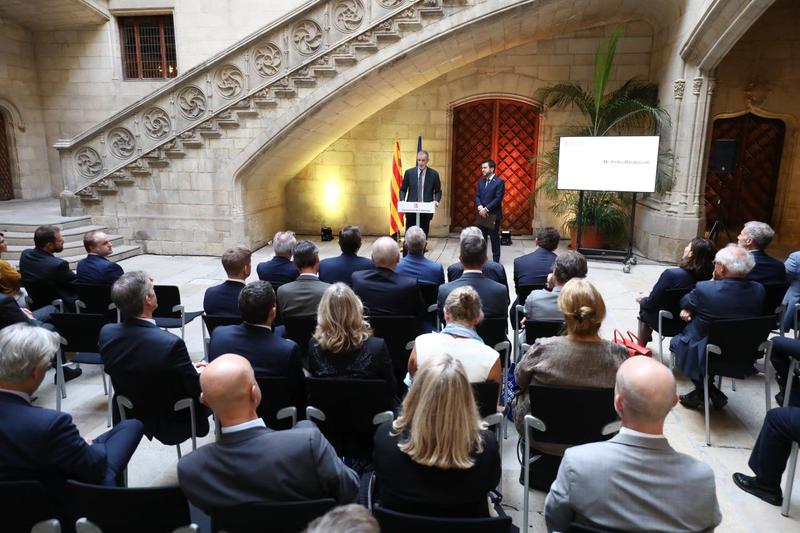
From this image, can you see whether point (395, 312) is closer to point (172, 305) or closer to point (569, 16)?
point (172, 305)

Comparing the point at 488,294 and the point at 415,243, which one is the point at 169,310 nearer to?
the point at 415,243

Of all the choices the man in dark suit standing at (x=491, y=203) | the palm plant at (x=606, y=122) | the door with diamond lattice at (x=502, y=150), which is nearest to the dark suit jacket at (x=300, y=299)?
the man in dark suit standing at (x=491, y=203)

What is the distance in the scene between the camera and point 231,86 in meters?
8.00

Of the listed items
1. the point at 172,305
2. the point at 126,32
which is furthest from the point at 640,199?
the point at 126,32

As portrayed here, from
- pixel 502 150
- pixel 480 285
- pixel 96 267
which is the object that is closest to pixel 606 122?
pixel 502 150

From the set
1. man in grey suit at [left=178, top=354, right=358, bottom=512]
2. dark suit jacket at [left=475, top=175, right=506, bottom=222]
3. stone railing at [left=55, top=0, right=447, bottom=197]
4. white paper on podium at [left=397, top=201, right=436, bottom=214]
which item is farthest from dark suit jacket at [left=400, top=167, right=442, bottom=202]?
man in grey suit at [left=178, top=354, right=358, bottom=512]

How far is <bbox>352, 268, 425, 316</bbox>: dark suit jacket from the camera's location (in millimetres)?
3625

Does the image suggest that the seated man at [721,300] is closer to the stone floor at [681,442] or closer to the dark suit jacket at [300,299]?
the stone floor at [681,442]

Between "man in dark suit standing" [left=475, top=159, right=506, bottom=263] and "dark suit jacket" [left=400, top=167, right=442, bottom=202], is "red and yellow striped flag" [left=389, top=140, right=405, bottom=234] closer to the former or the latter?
"dark suit jacket" [left=400, top=167, right=442, bottom=202]

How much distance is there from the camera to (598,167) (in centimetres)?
753

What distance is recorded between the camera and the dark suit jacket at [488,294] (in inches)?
138

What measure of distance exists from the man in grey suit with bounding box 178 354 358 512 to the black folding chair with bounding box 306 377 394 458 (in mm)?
570

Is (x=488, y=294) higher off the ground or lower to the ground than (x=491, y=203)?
lower

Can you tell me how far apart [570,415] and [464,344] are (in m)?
0.57
